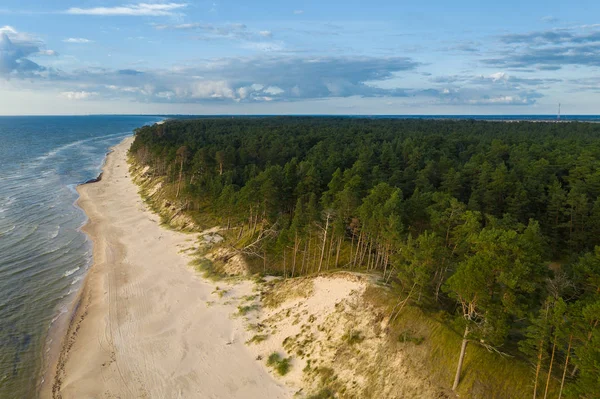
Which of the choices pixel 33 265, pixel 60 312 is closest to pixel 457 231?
pixel 60 312

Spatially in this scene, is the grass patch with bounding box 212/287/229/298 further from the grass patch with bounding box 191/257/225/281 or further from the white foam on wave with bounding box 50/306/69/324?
the white foam on wave with bounding box 50/306/69/324

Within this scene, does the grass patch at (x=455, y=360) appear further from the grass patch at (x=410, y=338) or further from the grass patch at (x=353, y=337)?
the grass patch at (x=353, y=337)

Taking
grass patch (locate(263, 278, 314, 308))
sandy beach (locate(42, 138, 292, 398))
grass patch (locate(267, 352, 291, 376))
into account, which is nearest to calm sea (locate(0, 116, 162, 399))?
sandy beach (locate(42, 138, 292, 398))

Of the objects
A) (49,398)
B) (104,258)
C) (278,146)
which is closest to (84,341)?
(49,398)

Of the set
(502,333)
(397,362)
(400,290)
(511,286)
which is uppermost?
(511,286)

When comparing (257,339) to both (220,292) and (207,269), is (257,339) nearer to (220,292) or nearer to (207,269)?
(220,292)

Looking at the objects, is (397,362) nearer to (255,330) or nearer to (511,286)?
(511,286)
